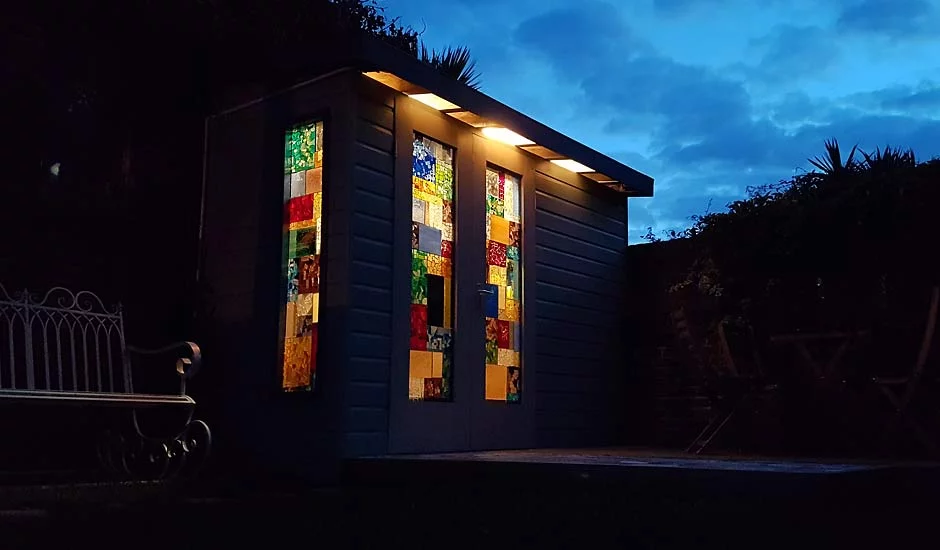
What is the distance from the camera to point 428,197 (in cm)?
555

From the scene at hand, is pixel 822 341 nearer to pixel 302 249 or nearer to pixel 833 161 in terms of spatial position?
pixel 833 161

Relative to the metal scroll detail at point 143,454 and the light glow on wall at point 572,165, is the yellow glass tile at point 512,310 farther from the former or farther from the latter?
the metal scroll detail at point 143,454

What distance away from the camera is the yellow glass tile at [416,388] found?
5211 mm

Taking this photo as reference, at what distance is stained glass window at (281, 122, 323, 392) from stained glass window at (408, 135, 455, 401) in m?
0.58

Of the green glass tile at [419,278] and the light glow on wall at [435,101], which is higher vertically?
the light glow on wall at [435,101]

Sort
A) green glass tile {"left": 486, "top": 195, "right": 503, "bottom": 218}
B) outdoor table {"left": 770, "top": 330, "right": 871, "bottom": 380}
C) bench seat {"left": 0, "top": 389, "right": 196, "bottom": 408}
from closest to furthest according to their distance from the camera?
bench seat {"left": 0, "top": 389, "right": 196, "bottom": 408}, outdoor table {"left": 770, "top": 330, "right": 871, "bottom": 380}, green glass tile {"left": 486, "top": 195, "right": 503, "bottom": 218}

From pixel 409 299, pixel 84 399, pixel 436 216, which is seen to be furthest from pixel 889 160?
pixel 84 399

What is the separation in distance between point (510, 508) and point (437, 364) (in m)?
1.84

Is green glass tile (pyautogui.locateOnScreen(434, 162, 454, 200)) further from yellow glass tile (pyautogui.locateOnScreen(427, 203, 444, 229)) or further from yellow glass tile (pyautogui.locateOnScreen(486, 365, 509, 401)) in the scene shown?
yellow glass tile (pyautogui.locateOnScreen(486, 365, 509, 401))

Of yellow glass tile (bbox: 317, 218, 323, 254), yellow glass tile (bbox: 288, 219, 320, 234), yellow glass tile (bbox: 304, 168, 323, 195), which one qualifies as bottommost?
yellow glass tile (bbox: 317, 218, 323, 254)

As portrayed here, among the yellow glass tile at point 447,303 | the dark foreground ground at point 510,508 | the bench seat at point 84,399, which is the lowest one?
the dark foreground ground at point 510,508

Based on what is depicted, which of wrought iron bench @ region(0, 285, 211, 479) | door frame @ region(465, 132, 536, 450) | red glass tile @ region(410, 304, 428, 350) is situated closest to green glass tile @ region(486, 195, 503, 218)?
door frame @ region(465, 132, 536, 450)

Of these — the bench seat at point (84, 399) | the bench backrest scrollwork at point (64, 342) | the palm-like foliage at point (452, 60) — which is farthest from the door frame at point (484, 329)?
the palm-like foliage at point (452, 60)

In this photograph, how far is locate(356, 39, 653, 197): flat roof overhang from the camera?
4930 millimetres
